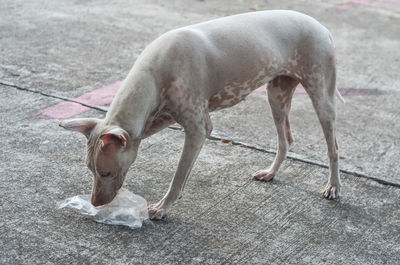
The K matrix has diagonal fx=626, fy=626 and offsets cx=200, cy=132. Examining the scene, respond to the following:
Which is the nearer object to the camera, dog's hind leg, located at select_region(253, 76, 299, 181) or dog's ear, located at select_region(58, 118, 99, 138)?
dog's ear, located at select_region(58, 118, 99, 138)

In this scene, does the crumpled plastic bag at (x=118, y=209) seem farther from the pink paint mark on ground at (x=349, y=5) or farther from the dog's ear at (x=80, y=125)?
the pink paint mark on ground at (x=349, y=5)

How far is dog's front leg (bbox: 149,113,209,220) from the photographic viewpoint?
3902mm

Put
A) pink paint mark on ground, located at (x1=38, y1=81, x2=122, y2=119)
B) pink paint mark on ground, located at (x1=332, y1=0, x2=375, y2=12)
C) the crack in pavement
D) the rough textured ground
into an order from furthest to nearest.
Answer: pink paint mark on ground, located at (x1=332, y1=0, x2=375, y2=12) < pink paint mark on ground, located at (x1=38, y1=81, x2=122, y2=119) < the crack in pavement < the rough textured ground

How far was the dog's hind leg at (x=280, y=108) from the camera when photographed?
465cm

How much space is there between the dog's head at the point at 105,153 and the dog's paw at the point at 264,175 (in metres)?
1.30

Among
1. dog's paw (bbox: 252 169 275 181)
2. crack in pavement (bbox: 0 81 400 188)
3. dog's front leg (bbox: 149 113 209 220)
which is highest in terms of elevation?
dog's front leg (bbox: 149 113 209 220)

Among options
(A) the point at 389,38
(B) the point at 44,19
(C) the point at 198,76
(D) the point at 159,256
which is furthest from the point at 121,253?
(A) the point at 389,38

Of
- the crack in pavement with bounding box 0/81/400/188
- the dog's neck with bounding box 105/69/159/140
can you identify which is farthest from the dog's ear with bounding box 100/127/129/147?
the crack in pavement with bounding box 0/81/400/188

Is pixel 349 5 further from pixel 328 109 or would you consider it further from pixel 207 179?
pixel 207 179

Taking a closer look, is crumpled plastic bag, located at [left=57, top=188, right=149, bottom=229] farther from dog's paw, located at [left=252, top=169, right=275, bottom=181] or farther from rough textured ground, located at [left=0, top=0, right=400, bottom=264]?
dog's paw, located at [left=252, top=169, right=275, bottom=181]

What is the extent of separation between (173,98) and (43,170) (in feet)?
4.35

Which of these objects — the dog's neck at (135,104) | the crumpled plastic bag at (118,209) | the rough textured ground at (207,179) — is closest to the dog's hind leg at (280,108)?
the rough textured ground at (207,179)

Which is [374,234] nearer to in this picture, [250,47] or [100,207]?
[250,47]

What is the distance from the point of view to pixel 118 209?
4.00m
